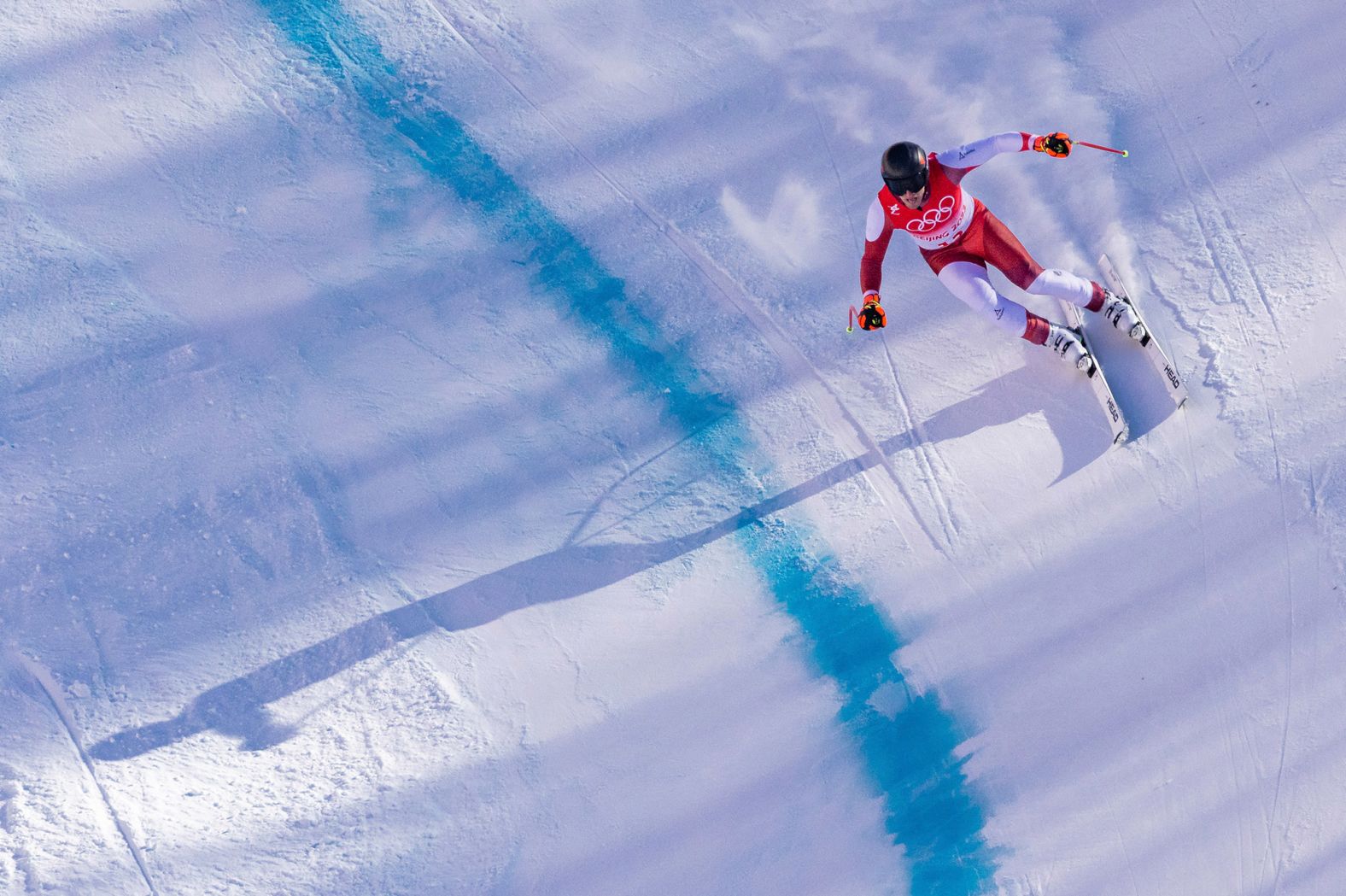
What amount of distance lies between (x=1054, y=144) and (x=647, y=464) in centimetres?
232

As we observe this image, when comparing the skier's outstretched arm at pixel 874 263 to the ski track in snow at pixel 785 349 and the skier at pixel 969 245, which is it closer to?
the skier at pixel 969 245

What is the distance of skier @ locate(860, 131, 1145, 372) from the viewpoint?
4055mm

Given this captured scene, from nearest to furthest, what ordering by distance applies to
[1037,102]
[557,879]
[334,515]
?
1. [557,879]
2. [334,515]
3. [1037,102]

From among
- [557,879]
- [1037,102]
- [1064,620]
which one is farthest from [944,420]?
[557,879]

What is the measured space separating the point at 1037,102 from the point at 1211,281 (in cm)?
128

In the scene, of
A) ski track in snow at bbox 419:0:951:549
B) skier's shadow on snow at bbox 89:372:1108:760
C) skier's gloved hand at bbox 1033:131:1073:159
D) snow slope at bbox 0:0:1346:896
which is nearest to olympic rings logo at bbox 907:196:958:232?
skier's gloved hand at bbox 1033:131:1073:159

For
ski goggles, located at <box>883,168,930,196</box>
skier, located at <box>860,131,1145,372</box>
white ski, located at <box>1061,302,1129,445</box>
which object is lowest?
white ski, located at <box>1061,302,1129,445</box>

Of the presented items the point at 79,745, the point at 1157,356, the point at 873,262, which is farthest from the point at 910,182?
the point at 79,745

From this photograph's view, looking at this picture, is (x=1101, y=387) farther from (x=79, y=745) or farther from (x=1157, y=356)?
(x=79, y=745)

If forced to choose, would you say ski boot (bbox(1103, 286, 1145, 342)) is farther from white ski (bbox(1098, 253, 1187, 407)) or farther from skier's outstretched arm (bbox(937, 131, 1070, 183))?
skier's outstretched arm (bbox(937, 131, 1070, 183))

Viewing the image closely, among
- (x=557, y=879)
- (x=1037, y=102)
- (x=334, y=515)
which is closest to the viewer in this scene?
(x=557, y=879)

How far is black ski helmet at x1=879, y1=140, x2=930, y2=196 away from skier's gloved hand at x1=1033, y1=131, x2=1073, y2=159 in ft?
1.98

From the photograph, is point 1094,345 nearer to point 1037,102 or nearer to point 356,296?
point 1037,102

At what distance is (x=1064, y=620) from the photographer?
465 cm
